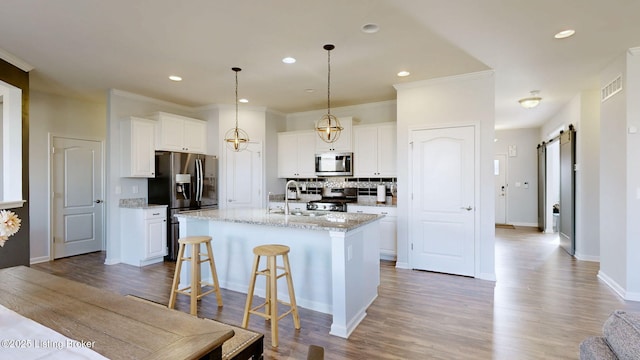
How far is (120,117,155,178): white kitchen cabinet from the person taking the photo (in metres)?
4.86

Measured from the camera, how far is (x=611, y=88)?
12.4ft

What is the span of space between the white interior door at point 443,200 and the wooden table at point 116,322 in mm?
3825

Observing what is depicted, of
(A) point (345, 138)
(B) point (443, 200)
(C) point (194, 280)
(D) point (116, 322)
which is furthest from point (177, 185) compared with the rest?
(D) point (116, 322)

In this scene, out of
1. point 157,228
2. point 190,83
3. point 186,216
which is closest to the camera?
point 186,216

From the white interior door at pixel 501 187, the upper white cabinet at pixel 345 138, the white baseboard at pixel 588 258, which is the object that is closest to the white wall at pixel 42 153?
the upper white cabinet at pixel 345 138

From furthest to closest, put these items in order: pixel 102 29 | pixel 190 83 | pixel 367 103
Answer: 1. pixel 367 103
2. pixel 190 83
3. pixel 102 29

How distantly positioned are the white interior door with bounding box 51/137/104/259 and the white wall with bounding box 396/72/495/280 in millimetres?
5213

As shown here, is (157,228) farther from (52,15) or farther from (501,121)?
(501,121)

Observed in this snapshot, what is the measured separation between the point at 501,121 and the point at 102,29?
7.68 metres

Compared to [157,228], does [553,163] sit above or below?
above

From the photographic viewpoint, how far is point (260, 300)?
338 centimetres

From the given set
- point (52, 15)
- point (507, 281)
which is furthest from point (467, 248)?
point (52, 15)

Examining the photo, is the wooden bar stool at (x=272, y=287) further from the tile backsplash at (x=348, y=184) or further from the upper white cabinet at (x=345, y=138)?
the tile backsplash at (x=348, y=184)

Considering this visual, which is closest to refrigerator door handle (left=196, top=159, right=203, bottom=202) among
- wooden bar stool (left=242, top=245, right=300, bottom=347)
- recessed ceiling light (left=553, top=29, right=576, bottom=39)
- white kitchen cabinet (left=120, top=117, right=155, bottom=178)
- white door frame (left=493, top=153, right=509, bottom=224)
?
→ white kitchen cabinet (left=120, top=117, right=155, bottom=178)
